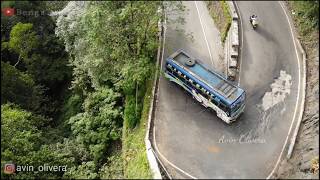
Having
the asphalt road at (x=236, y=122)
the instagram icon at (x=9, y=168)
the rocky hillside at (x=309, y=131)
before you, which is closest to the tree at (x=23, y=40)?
the asphalt road at (x=236, y=122)

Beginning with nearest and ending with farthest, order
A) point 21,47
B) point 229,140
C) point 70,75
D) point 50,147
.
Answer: point 229,140, point 50,147, point 21,47, point 70,75

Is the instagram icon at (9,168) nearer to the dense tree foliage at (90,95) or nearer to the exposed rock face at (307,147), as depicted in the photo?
the dense tree foliage at (90,95)

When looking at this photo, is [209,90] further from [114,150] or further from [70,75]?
[70,75]

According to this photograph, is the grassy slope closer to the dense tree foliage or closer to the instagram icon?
the dense tree foliage

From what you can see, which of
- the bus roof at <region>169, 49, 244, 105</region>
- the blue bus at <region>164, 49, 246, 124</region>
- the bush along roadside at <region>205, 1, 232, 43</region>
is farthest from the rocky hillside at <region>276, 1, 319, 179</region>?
the bush along roadside at <region>205, 1, 232, 43</region>

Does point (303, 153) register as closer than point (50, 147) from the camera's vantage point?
Yes

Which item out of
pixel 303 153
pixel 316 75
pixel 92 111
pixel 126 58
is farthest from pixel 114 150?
pixel 316 75

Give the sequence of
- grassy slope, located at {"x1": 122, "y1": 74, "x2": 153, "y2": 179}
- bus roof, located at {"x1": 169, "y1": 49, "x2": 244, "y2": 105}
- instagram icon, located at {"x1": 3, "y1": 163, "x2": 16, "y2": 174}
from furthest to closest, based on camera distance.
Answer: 1. bus roof, located at {"x1": 169, "y1": 49, "x2": 244, "y2": 105}
2. grassy slope, located at {"x1": 122, "y1": 74, "x2": 153, "y2": 179}
3. instagram icon, located at {"x1": 3, "y1": 163, "x2": 16, "y2": 174}

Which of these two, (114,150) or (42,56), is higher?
(42,56)
